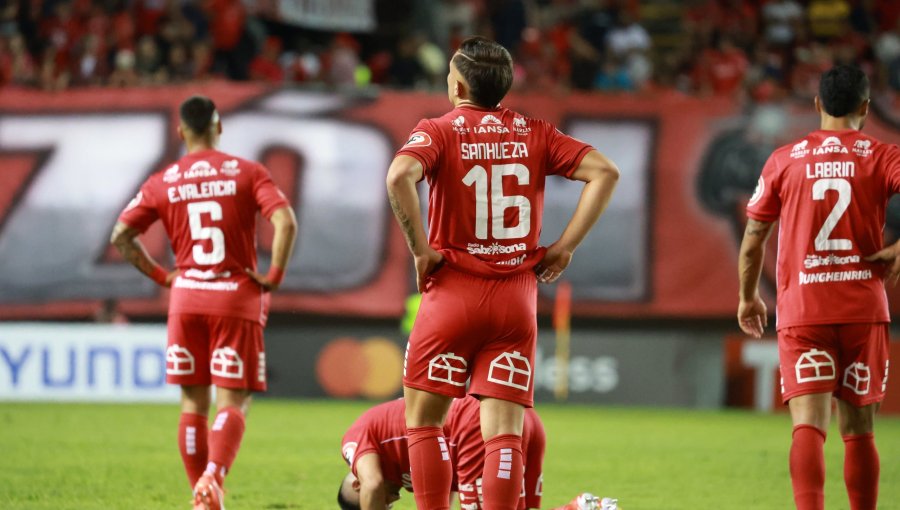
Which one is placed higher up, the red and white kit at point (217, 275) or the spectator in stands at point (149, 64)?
the spectator in stands at point (149, 64)

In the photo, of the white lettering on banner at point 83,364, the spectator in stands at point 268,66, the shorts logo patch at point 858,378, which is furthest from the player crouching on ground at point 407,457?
the spectator in stands at point 268,66

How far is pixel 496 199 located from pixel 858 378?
1840 mm

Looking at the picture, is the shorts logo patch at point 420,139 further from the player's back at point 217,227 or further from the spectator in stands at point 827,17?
the spectator in stands at point 827,17

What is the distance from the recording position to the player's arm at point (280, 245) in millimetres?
7086

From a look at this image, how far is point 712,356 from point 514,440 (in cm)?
1289

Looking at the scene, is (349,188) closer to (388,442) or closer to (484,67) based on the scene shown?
(388,442)

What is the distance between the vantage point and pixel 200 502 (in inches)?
254

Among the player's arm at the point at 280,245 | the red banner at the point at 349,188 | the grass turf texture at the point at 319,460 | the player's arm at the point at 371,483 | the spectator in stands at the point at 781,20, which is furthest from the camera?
the spectator in stands at the point at 781,20

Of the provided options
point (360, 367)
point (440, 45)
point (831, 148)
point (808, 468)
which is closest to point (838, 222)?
point (831, 148)

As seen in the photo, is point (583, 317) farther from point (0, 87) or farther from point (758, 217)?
point (758, 217)

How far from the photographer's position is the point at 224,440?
6.83 metres

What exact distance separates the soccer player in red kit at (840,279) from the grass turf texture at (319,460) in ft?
6.78

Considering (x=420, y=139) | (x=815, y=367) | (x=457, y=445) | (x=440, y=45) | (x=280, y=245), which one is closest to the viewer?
(x=420, y=139)

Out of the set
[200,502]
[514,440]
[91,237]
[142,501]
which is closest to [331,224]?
[91,237]
